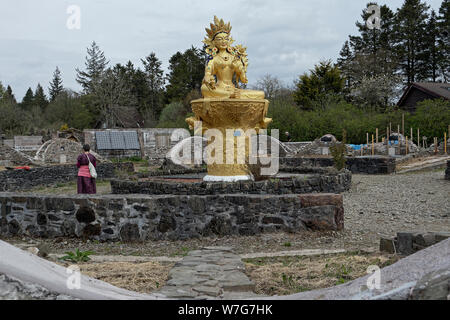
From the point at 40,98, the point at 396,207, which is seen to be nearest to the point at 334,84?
the point at 396,207

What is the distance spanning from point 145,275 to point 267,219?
100 inches

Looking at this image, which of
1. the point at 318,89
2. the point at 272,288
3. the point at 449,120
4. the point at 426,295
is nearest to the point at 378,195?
the point at 272,288

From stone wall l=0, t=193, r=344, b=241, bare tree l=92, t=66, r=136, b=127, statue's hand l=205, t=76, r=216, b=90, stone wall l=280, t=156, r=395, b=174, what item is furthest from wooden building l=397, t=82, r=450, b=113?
stone wall l=0, t=193, r=344, b=241

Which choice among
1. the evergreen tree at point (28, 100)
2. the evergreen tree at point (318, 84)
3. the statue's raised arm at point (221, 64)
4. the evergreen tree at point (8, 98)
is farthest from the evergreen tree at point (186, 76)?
the statue's raised arm at point (221, 64)

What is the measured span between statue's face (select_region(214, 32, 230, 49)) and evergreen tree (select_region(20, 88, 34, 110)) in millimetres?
57798

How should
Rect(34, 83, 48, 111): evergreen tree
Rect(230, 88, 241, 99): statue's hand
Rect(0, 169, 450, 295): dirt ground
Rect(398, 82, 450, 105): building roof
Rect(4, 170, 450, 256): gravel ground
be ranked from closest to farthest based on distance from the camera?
Rect(0, 169, 450, 295): dirt ground
Rect(4, 170, 450, 256): gravel ground
Rect(230, 88, 241, 99): statue's hand
Rect(398, 82, 450, 105): building roof
Rect(34, 83, 48, 111): evergreen tree

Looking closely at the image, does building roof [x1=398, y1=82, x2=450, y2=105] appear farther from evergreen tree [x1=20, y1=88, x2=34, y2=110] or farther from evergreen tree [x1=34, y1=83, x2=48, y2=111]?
evergreen tree [x1=20, y1=88, x2=34, y2=110]

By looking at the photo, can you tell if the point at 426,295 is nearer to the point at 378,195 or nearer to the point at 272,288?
the point at 272,288

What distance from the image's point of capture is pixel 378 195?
11133 mm

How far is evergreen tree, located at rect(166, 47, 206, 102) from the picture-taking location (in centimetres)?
4844

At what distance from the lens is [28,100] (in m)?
65.9

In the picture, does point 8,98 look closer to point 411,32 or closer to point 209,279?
point 411,32

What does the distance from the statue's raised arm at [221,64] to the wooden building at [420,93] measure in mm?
25331

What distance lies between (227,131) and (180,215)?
4941mm
